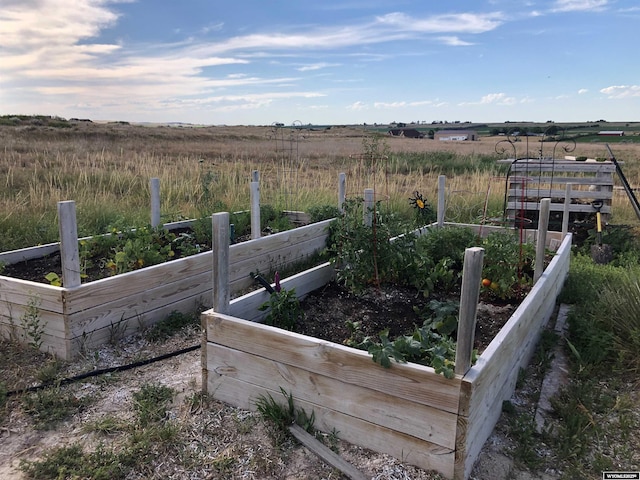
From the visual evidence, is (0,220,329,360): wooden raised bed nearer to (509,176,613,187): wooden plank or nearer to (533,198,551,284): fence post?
(533,198,551,284): fence post

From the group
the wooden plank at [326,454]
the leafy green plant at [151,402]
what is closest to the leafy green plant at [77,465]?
the leafy green plant at [151,402]

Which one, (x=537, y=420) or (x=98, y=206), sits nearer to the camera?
(x=537, y=420)

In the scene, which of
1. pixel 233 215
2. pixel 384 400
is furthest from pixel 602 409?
pixel 233 215

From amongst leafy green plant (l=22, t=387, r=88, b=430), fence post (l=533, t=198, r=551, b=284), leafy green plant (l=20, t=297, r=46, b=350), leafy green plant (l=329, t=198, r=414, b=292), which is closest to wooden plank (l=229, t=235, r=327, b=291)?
leafy green plant (l=329, t=198, r=414, b=292)

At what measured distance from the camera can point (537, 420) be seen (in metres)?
2.70

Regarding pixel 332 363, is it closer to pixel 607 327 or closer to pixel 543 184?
pixel 607 327

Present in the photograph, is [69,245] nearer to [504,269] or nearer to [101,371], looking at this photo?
[101,371]

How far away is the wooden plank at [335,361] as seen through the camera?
214 centimetres

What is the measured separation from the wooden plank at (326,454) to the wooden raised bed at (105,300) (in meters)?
1.71

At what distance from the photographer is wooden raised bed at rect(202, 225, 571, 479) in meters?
2.14

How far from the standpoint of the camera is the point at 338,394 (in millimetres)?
2420

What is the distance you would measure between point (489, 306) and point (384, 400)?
1.81 m

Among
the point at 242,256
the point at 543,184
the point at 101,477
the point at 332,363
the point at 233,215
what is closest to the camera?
the point at 101,477

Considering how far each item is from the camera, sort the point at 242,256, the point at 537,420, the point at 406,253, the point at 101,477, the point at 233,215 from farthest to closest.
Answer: the point at 233,215
the point at 242,256
the point at 406,253
the point at 537,420
the point at 101,477
